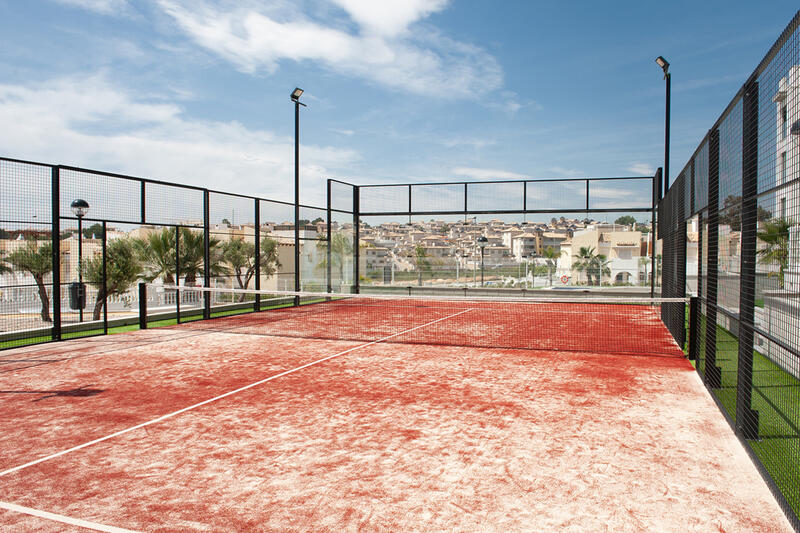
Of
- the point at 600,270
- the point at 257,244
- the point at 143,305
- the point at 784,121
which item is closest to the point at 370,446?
the point at 784,121

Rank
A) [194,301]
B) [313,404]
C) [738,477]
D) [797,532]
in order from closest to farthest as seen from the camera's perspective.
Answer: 1. [797,532]
2. [738,477]
3. [313,404]
4. [194,301]

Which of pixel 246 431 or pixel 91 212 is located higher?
pixel 91 212

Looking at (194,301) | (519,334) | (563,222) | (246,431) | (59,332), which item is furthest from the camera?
(563,222)

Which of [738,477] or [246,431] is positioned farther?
[246,431]

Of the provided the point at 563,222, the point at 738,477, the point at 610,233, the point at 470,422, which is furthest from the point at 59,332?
the point at 610,233

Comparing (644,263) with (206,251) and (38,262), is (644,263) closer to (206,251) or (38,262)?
(206,251)

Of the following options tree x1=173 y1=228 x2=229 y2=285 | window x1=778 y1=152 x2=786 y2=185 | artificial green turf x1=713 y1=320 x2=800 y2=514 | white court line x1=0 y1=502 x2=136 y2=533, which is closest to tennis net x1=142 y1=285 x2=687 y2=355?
tree x1=173 y1=228 x2=229 y2=285

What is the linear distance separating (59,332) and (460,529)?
33.7ft

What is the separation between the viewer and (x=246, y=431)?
513 cm

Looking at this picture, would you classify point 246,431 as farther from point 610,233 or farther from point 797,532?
point 610,233

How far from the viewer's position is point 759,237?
4559mm

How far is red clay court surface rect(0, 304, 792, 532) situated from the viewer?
350 centimetres

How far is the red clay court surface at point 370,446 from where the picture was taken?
→ 3500mm

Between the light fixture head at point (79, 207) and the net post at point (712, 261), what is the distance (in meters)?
11.7
